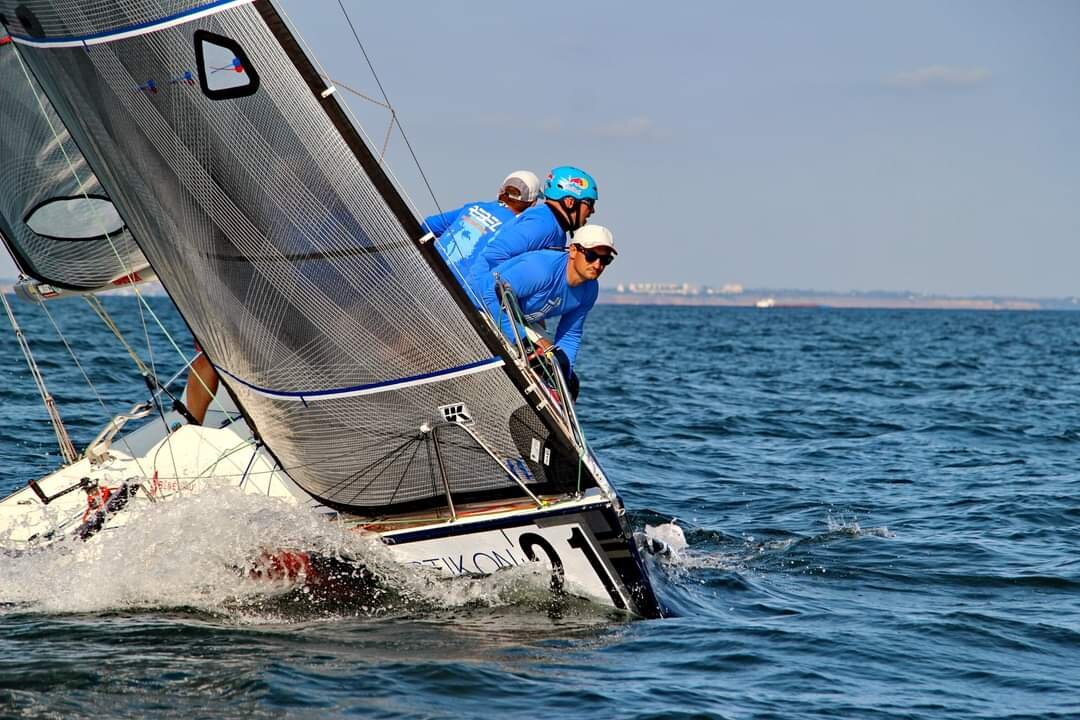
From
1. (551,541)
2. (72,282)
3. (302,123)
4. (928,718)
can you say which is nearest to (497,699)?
(551,541)

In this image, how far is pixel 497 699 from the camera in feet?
16.3

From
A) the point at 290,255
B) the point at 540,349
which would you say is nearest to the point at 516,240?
the point at 540,349

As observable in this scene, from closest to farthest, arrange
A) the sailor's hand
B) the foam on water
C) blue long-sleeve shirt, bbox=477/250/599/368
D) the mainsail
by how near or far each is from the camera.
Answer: the mainsail, the foam on water, the sailor's hand, blue long-sleeve shirt, bbox=477/250/599/368

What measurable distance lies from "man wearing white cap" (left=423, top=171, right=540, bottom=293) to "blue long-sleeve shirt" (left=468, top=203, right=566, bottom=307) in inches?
2.0

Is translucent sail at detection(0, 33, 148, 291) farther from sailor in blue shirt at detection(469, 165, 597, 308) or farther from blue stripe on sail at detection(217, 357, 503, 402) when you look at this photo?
sailor in blue shirt at detection(469, 165, 597, 308)

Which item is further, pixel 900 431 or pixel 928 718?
pixel 900 431

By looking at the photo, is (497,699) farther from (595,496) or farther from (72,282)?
(72,282)

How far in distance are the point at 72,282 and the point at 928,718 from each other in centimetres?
551

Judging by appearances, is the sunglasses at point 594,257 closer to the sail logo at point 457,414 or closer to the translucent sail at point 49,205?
the sail logo at point 457,414

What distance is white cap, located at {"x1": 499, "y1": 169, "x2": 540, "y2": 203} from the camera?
7.43 m

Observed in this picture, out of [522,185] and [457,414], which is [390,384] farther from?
[522,185]

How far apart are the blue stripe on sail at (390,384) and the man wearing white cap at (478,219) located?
751mm

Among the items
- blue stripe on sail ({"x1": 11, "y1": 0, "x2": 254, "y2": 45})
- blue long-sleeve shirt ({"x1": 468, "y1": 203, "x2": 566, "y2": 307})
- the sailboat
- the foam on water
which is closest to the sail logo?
the sailboat

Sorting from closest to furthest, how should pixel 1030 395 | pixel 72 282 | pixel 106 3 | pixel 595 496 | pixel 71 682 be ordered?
pixel 71 682 < pixel 106 3 < pixel 595 496 < pixel 72 282 < pixel 1030 395
